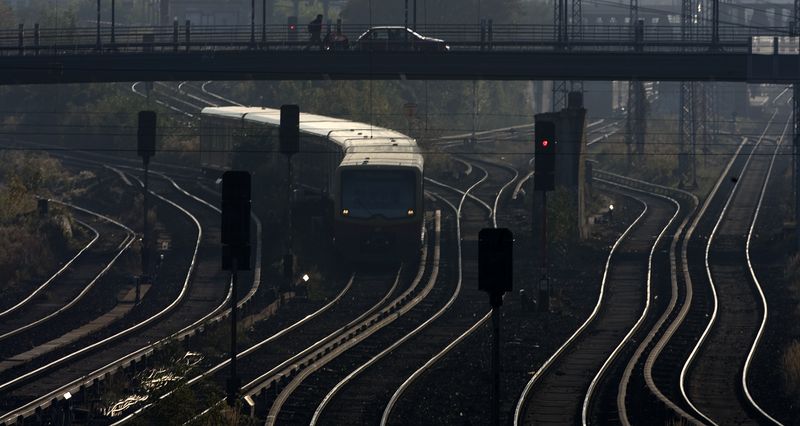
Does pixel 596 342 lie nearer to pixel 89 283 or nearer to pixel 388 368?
pixel 388 368

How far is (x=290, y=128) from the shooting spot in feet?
111

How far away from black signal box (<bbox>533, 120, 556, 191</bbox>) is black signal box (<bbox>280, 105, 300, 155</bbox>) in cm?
601

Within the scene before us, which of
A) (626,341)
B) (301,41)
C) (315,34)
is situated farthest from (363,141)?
(626,341)

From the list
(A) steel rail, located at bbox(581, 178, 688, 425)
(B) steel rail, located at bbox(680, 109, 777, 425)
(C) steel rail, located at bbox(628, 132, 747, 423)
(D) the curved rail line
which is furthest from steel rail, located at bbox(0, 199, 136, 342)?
(B) steel rail, located at bbox(680, 109, 777, 425)

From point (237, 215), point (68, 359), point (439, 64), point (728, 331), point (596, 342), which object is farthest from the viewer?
point (439, 64)

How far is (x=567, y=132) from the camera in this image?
41.8 m

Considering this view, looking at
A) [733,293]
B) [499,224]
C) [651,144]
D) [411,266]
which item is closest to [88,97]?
[651,144]

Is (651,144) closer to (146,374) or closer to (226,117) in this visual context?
(226,117)

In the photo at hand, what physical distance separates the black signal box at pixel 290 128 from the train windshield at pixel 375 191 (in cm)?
165

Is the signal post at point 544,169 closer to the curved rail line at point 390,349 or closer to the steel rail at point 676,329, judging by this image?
the curved rail line at point 390,349

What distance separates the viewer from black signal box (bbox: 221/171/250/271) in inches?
813

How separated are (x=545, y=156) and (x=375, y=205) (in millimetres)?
5597

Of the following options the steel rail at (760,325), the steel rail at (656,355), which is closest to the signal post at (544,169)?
the steel rail at (656,355)

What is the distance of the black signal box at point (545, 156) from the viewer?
31172mm
